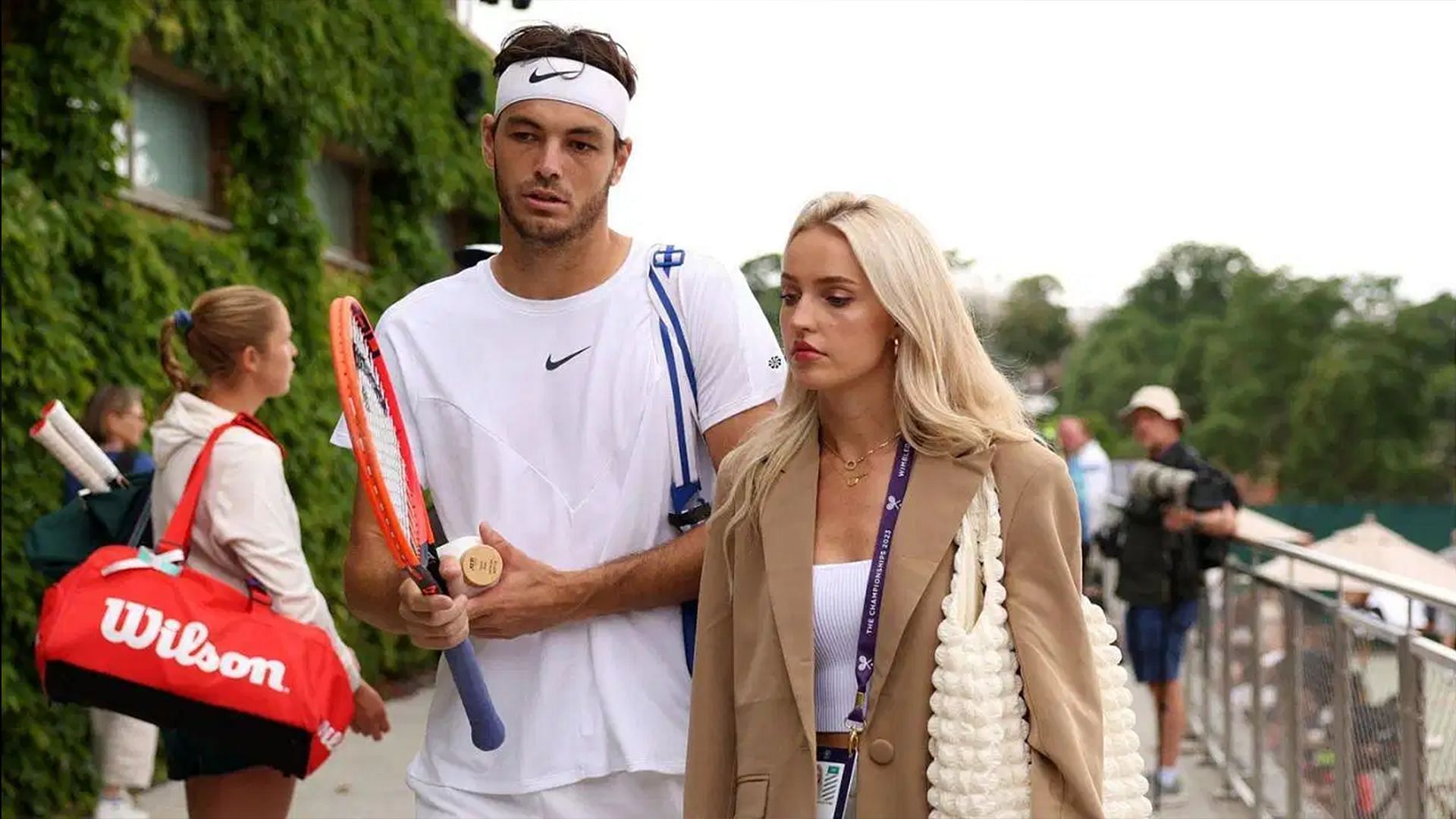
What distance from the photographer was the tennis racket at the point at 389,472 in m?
2.67

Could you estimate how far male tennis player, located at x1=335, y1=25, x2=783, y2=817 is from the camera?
2.98 metres

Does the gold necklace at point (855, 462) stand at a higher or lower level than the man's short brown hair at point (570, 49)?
lower

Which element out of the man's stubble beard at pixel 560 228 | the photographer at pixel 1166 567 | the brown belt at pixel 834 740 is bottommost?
the brown belt at pixel 834 740

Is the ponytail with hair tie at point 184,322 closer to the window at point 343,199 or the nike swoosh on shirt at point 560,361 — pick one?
the nike swoosh on shirt at point 560,361

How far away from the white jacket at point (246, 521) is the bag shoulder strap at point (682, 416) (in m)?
1.54

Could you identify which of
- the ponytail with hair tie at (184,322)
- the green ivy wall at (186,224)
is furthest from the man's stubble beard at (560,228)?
the green ivy wall at (186,224)

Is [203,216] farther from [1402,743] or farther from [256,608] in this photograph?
[1402,743]

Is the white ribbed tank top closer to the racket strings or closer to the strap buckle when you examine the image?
the strap buckle

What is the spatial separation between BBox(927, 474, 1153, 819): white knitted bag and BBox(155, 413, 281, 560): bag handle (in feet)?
7.88

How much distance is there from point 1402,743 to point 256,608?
3.71 metres

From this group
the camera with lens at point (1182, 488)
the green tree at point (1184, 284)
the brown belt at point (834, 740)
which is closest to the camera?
the brown belt at point (834, 740)

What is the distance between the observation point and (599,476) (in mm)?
3062

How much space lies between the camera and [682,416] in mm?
3080

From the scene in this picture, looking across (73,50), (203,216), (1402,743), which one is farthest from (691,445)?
(203,216)
